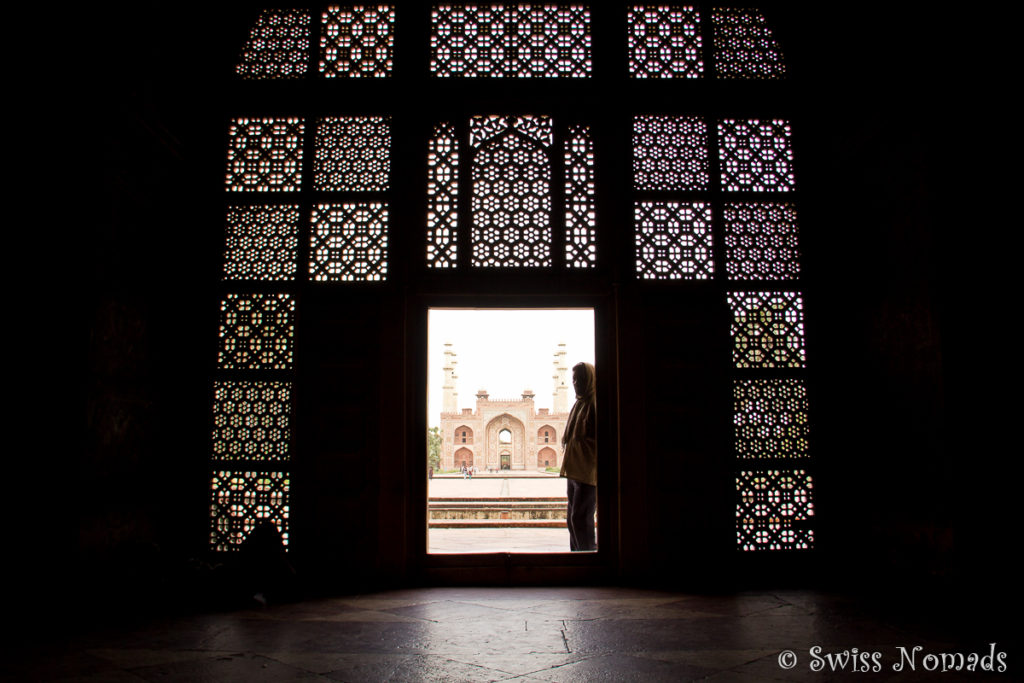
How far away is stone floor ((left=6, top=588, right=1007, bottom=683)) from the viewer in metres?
2.76

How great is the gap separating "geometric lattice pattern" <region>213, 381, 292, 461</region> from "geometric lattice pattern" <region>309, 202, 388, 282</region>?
94cm

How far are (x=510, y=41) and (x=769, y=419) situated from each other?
3687 mm

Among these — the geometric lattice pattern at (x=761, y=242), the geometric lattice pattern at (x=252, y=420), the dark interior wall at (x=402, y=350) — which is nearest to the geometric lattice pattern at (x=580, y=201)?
the dark interior wall at (x=402, y=350)

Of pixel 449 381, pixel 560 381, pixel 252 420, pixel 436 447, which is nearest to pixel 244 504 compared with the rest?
pixel 252 420

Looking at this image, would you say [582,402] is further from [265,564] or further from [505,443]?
[505,443]

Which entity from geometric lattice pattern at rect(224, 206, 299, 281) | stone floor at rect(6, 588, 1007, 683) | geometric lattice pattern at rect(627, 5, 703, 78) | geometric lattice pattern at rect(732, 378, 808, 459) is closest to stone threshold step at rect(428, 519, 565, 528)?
geometric lattice pattern at rect(732, 378, 808, 459)

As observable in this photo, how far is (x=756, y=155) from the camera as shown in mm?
5035

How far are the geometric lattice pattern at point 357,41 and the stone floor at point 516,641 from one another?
4.08 m

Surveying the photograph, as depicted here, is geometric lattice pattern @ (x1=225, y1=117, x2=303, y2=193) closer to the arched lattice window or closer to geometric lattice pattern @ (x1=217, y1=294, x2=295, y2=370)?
geometric lattice pattern @ (x1=217, y1=294, x2=295, y2=370)

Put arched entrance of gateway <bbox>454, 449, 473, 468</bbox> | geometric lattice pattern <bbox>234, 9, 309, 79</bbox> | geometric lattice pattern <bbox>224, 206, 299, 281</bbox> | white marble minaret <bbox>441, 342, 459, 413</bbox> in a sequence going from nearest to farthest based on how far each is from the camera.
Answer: geometric lattice pattern <bbox>224, 206, 299, 281</bbox> → geometric lattice pattern <bbox>234, 9, 309, 79</bbox> → arched entrance of gateway <bbox>454, 449, 473, 468</bbox> → white marble minaret <bbox>441, 342, 459, 413</bbox>

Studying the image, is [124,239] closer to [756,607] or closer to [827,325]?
[756,607]

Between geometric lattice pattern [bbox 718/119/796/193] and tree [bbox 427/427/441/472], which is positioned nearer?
geometric lattice pattern [bbox 718/119/796/193]

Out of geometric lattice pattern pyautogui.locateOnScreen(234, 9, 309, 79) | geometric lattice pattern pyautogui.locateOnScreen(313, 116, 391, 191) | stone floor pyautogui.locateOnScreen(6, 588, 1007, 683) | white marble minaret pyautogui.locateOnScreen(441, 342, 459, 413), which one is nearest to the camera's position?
stone floor pyautogui.locateOnScreen(6, 588, 1007, 683)

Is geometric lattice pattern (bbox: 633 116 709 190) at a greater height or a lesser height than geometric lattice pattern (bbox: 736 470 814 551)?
greater
